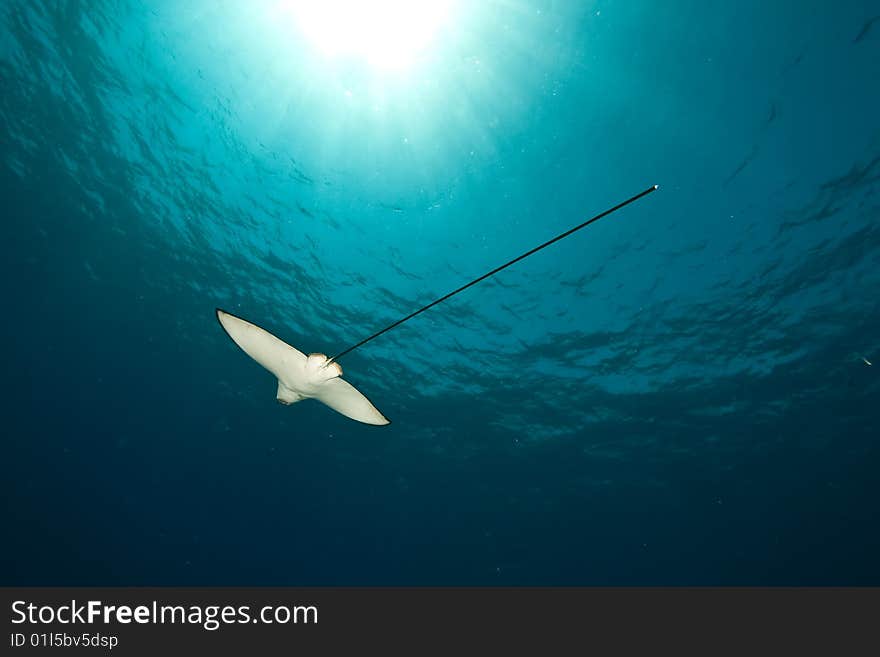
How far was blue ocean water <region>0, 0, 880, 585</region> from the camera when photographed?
7.55 meters

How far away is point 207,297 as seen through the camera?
14211 mm

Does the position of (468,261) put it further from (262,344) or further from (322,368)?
(262,344)

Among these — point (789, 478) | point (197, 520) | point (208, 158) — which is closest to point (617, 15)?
point (208, 158)

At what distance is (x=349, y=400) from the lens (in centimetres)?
554

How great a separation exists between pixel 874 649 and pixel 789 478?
25.8 feet

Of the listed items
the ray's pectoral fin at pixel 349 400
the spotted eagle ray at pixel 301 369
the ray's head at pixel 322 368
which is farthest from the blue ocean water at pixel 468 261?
the ray's head at pixel 322 368

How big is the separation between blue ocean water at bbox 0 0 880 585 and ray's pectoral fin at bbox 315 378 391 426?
561 centimetres

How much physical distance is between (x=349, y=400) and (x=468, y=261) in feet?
20.0

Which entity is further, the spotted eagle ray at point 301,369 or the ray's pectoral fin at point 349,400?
the ray's pectoral fin at point 349,400

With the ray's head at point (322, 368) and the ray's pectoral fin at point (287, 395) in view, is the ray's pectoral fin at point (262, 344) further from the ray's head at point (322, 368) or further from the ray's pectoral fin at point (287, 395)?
the ray's pectoral fin at point (287, 395)

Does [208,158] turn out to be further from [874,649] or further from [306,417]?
[874,649]

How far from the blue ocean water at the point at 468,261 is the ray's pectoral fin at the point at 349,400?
18.4 feet

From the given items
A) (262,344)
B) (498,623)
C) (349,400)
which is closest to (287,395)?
(349,400)

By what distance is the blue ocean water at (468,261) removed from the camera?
7.55 m
